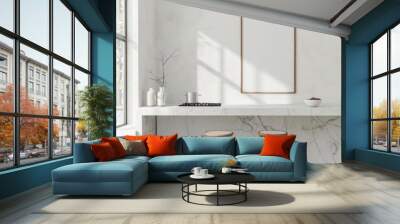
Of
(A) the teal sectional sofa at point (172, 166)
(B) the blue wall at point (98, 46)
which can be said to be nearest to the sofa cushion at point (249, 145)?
(A) the teal sectional sofa at point (172, 166)

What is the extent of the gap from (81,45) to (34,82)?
2436 millimetres

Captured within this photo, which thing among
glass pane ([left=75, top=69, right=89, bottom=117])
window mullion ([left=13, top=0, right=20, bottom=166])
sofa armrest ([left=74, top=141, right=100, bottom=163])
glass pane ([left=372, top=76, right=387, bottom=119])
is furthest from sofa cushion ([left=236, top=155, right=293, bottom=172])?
glass pane ([left=372, top=76, right=387, bottom=119])

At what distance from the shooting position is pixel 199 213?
14.8 feet

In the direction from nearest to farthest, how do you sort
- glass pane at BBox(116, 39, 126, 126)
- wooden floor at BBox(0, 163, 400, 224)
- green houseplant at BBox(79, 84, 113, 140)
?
wooden floor at BBox(0, 163, 400, 224) < green houseplant at BBox(79, 84, 113, 140) < glass pane at BBox(116, 39, 126, 126)

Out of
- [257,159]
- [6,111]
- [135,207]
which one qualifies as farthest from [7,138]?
[257,159]

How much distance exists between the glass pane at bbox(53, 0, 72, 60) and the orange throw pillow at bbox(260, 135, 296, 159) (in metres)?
3.73

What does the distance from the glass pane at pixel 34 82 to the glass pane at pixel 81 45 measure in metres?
1.54

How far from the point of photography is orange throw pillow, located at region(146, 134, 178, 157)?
24.1 ft

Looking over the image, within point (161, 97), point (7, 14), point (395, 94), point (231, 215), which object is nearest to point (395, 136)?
point (395, 94)

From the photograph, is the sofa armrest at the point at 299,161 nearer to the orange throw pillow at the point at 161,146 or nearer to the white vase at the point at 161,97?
the orange throw pillow at the point at 161,146

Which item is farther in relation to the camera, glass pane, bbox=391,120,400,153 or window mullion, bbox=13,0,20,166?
glass pane, bbox=391,120,400,153

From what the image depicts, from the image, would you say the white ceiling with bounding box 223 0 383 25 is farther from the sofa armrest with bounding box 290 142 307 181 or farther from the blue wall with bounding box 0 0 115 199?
the sofa armrest with bounding box 290 142 307 181

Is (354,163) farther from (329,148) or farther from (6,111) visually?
(6,111)

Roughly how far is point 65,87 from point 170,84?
330cm
